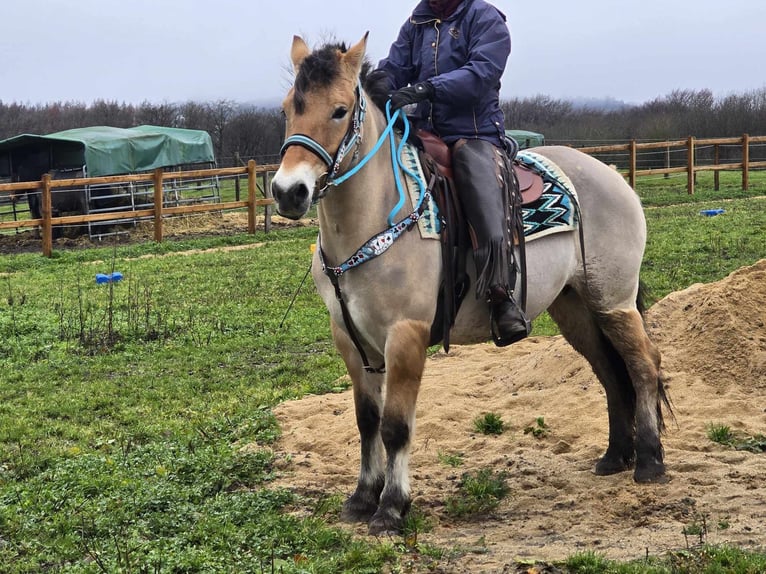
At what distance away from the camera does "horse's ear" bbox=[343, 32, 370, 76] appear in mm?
4270

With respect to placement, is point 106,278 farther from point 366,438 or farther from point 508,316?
point 508,316

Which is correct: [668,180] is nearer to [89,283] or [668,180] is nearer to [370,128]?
[89,283]

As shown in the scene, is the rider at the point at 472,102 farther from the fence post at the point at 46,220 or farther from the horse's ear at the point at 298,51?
the fence post at the point at 46,220

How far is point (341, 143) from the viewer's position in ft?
13.9

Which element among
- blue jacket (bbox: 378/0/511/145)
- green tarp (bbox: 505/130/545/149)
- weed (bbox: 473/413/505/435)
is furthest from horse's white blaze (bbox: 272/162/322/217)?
green tarp (bbox: 505/130/545/149)

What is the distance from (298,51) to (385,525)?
239 cm

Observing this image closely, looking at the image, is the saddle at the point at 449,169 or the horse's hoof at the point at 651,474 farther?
the horse's hoof at the point at 651,474

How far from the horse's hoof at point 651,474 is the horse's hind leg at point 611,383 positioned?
264mm

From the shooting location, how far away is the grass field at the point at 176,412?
4.21 m

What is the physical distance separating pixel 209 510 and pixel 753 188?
2344cm

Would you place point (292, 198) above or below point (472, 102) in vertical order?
below

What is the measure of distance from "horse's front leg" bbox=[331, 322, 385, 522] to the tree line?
30.8m

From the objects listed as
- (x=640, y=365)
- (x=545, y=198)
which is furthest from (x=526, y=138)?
(x=545, y=198)

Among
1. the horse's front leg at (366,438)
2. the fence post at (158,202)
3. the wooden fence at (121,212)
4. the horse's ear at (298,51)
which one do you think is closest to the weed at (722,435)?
the horse's front leg at (366,438)
